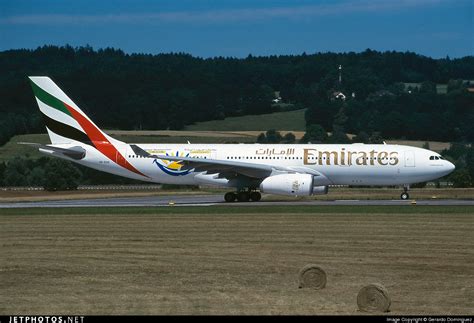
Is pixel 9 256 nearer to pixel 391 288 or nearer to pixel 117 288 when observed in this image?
pixel 117 288

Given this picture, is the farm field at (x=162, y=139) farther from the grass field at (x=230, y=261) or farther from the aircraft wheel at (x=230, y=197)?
the grass field at (x=230, y=261)

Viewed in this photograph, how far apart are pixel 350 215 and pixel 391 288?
64.0 feet

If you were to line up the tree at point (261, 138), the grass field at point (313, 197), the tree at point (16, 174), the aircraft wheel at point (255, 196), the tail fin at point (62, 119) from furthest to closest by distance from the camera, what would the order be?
1. the tree at point (261, 138)
2. the tree at point (16, 174)
3. the grass field at point (313, 197)
4. the tail fin at point (62, 119)
5. the aircraft wheel at point (255, 196)

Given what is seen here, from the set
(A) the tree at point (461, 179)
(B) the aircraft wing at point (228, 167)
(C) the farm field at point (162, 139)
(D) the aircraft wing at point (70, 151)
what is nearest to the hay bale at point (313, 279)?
(B) the aircraft wing at point (228, 167)

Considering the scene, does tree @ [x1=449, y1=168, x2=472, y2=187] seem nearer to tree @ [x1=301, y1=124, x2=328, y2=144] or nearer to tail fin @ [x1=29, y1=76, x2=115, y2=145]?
tail fin @ [x1=29, y1=76, x2=115, y2=145]

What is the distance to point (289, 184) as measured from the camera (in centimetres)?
4878

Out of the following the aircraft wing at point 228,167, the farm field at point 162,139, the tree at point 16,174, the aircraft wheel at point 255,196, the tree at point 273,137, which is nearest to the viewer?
the aircraft wing at point 228,167

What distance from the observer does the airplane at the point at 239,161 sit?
50.7m

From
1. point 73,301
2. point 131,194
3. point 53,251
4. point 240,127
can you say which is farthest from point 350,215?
point 240,127

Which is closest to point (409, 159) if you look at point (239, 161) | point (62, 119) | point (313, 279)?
point (239, 161)

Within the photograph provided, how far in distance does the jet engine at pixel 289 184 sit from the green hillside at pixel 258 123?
88579mm

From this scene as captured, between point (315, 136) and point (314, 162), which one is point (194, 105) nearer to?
point (315, 136)

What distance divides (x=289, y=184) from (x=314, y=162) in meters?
3.17

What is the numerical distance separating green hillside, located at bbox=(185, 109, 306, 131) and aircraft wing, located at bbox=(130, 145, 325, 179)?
284 ft
